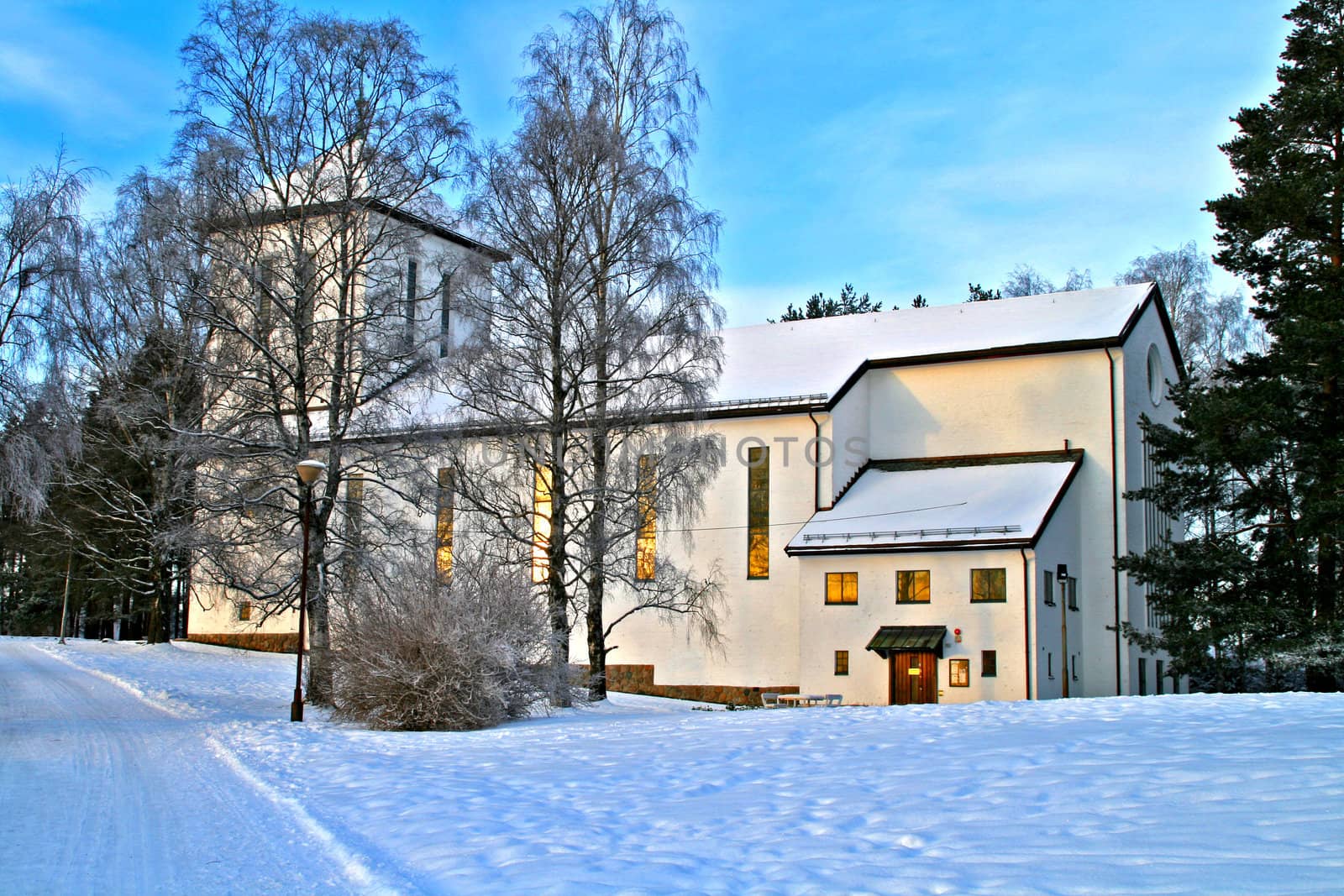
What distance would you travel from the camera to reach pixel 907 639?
28312 millimetres

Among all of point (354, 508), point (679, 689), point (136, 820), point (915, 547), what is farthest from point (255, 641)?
point (136, 820)

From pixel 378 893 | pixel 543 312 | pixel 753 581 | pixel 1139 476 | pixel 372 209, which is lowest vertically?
pixel 378 893

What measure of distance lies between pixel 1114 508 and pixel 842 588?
7.72 meters

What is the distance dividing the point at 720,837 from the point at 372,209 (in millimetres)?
19537

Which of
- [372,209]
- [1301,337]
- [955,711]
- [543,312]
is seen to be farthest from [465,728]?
[1301,337]

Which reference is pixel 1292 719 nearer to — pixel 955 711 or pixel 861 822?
pixel 955 711

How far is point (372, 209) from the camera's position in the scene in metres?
25.2

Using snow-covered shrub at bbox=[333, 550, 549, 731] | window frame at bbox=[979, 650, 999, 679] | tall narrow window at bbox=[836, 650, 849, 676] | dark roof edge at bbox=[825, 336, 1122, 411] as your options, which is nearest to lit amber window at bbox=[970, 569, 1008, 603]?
window frame at bbox=[979, 650, 999, 679]

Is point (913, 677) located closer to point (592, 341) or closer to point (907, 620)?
point (907, 620)

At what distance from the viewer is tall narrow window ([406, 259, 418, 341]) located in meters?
25.1

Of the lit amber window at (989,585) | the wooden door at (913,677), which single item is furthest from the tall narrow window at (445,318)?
the lit amber window at (989,585)

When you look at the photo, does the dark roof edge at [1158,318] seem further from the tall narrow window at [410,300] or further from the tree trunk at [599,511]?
the tall narrow window at [410,300]

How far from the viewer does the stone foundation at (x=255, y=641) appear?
39188 millimetres

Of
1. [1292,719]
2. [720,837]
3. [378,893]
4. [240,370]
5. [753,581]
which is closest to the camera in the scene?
[378,893]
